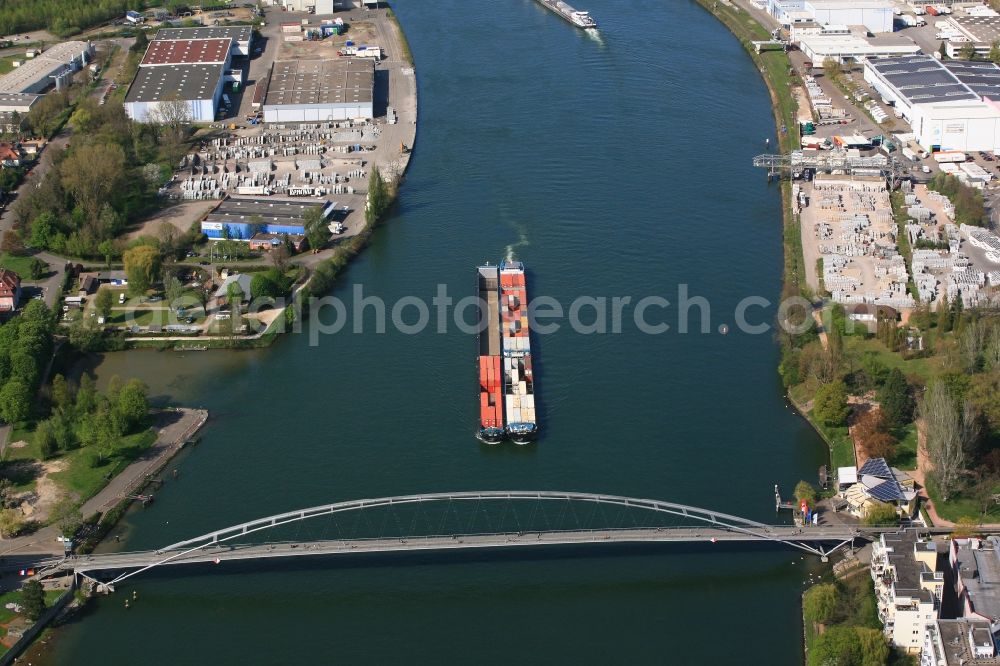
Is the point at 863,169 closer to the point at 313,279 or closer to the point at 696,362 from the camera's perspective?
the point at 696,362

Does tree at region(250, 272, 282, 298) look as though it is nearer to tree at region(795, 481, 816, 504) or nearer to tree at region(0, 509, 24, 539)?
tree at region(0, 509, 24, 539)

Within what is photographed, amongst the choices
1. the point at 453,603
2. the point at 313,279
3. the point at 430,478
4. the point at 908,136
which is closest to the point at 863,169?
the point at 908,136

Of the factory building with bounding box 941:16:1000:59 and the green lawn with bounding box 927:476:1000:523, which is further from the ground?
the factory building with bounding box 941:16:1000:59

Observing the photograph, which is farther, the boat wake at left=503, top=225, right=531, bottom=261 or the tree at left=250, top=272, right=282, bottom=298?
the boat wake at left=503, top=225, right=531, bottom=261

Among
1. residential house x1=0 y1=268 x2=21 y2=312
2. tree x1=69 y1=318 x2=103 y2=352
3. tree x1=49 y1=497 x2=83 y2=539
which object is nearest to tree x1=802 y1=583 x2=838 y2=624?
tree x1=49 y1=497 x2=83 y2=539

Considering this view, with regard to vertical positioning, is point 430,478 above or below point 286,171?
below

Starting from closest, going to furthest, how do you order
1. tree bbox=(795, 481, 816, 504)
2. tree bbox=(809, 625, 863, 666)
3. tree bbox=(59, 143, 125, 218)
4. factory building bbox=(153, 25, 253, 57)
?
tree bbox=(809, 625, 863, 666), tree bbox=(795, 481, 816, 504), tree bbox=(59, 143, 125, 218), factory building bbox=(153, 25, 253, 57)

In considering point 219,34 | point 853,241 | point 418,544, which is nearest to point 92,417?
point 418,544
